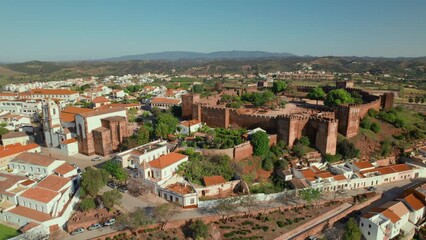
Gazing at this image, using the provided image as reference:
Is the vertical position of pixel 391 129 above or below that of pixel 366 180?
above

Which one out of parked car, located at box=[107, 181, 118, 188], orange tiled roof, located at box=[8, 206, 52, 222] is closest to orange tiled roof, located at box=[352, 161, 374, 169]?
parked car, located at box=[107, 181, 118, 188]

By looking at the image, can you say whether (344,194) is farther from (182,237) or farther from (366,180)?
(182,237)

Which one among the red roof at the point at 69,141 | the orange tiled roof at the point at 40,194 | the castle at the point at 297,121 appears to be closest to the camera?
the orange tiled roof at the point at 40,194

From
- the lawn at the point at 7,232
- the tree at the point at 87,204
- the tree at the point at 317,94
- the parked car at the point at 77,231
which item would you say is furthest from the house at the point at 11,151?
the tree at the point at 317,94

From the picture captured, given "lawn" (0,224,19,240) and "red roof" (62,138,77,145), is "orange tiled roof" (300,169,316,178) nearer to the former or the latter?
"lawn" (0,224,19,240)

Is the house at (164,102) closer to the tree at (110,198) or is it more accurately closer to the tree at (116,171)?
the tree at (116,171)

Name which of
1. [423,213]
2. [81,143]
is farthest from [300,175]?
[81,143]

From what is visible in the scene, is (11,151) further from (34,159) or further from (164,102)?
(164,102)
